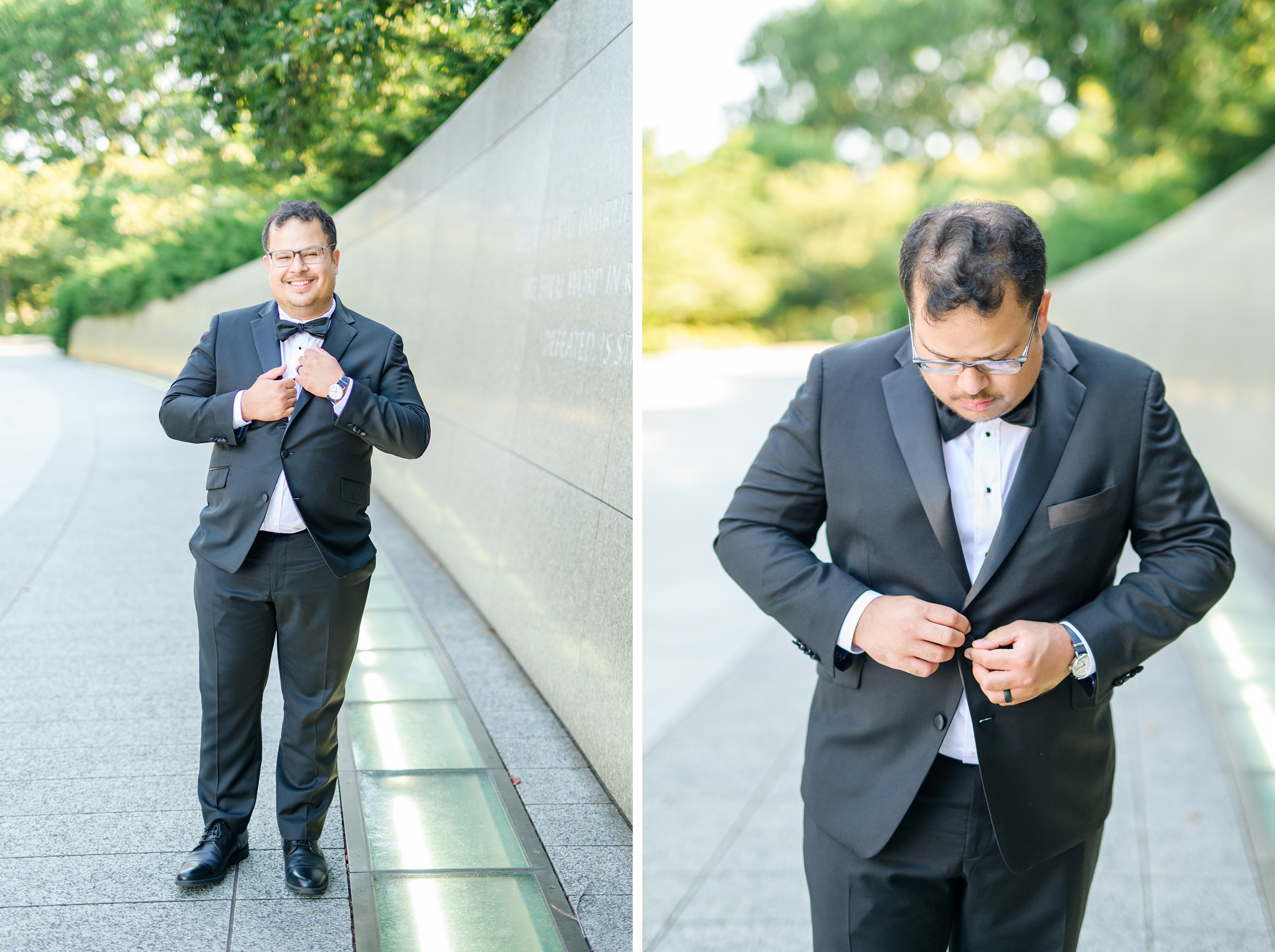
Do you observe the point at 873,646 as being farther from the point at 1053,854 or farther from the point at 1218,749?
the point at 1218,749

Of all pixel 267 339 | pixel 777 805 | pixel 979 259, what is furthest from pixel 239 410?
pixel 777 805

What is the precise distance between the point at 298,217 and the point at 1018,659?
6.50 feet

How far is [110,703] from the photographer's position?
301 cm

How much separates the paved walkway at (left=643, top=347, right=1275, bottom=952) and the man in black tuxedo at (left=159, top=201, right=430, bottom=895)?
7.11 feet

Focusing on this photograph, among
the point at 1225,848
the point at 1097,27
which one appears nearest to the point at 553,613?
the point at 1225,848

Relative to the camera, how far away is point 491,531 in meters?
4.45

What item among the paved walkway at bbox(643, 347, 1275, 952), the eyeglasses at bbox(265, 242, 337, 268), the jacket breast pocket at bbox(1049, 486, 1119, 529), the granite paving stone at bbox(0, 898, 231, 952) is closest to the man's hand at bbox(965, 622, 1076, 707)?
the jacket breast pocket at bbox(1049, 486, 1119, 529)

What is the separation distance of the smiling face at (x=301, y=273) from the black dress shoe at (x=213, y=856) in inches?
53.3

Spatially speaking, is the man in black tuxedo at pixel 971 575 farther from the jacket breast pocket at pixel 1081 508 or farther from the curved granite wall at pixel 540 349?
the curved granite wall at pixel 540 349

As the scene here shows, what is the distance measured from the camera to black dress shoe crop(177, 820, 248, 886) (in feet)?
9.93

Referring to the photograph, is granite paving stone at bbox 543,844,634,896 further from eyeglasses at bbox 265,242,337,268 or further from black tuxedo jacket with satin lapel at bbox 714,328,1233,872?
eyeglasses at bbox 265,242,337,268

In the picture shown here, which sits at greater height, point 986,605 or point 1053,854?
point 986,605

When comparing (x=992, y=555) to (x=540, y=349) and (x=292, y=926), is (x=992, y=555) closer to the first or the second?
(x=292, y=926)

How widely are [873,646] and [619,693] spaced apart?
172 centimetres
